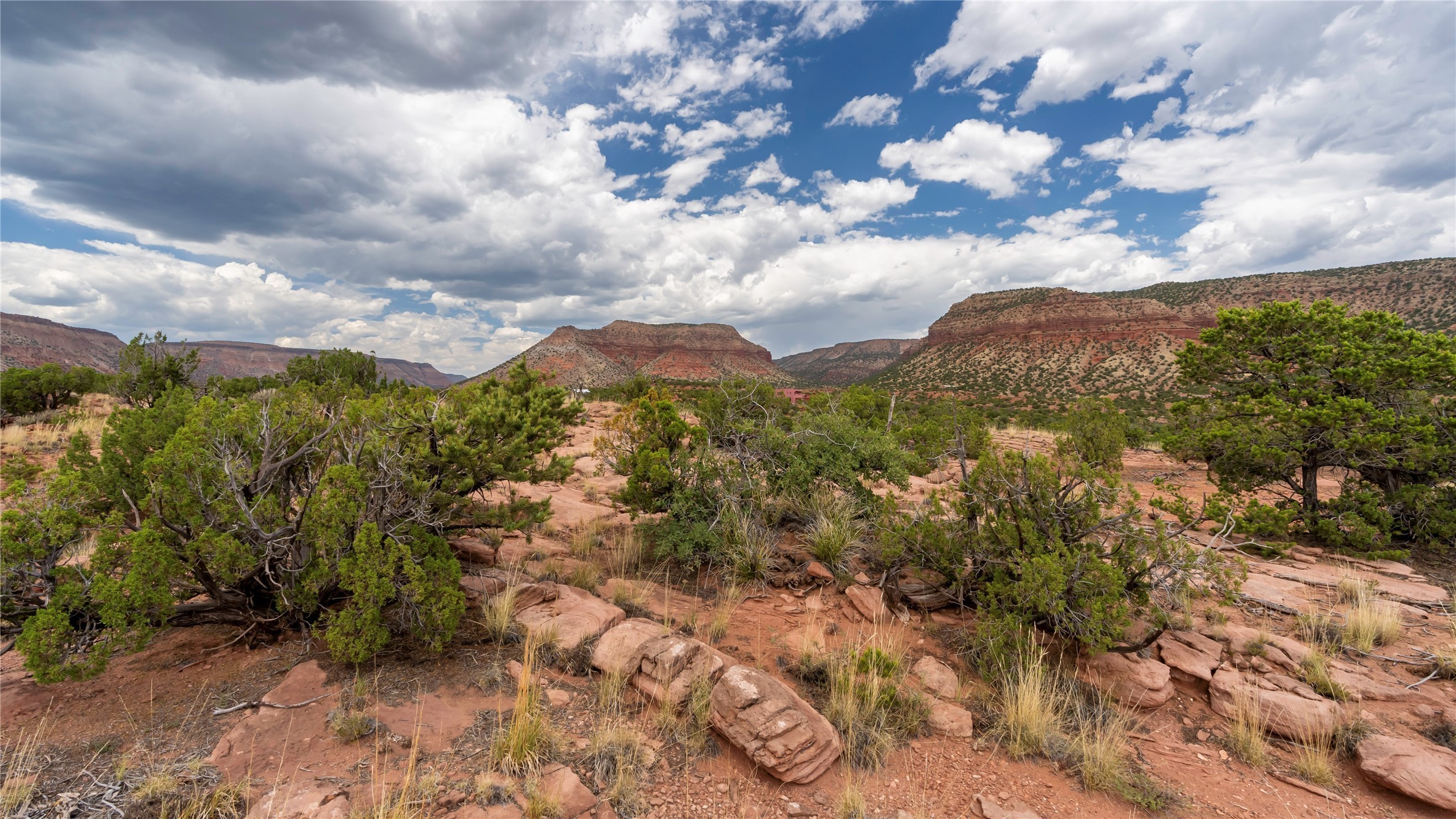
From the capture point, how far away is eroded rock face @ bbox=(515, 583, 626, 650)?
483 centimetres

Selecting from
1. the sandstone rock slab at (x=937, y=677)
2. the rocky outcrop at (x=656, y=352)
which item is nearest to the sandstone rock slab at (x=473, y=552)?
the sandstone rock slab at (x=937, y=677)

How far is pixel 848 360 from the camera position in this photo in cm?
13075

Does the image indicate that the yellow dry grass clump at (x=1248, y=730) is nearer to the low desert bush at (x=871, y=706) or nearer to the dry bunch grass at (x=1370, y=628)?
the dry bunch grass at (x=1370, y=628)

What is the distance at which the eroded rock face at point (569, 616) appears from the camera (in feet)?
15.8

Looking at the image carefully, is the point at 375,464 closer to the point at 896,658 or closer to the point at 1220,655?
the point at 896,658

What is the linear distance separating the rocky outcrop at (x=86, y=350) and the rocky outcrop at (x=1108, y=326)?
56796mm

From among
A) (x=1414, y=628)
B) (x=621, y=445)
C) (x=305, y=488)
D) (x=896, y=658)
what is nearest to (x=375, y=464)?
(x=305, y=488)

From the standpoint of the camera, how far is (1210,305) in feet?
188

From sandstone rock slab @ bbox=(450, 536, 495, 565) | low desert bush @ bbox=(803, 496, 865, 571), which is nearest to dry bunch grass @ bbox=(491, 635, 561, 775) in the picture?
sandstone rock slab @ bbox=(450, 536, 495, 565)

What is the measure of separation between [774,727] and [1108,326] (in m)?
75.9

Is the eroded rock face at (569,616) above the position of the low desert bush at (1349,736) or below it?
above

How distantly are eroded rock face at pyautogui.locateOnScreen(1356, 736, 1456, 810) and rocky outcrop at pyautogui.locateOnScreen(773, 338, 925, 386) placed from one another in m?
87.2

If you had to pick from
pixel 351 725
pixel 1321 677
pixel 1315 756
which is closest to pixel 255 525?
pixel 351 725

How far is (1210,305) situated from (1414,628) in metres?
69.8
